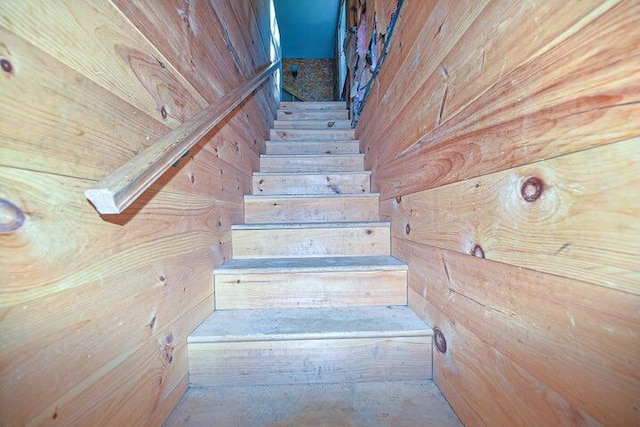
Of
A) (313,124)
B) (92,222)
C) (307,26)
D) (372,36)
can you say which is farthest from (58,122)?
(307,26)

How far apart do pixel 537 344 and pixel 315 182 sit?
4.81 feet

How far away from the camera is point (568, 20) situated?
0.39 meters

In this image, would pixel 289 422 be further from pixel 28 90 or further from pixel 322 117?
pixel 322 117

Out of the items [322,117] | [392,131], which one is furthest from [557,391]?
[322,117]

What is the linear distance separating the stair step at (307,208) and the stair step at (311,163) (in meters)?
0.54

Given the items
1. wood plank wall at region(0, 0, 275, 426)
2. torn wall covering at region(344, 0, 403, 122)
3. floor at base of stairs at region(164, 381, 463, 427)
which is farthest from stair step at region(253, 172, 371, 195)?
floor at base of stairs at region(164, 381, 463, 427)

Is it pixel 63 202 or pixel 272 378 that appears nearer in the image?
pixel 63 202

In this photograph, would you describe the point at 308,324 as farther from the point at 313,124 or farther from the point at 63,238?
the point at 313,124

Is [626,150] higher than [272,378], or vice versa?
[626,150]

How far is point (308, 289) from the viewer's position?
1072mm

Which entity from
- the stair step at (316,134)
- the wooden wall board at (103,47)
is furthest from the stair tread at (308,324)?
the stair step at (316,134)

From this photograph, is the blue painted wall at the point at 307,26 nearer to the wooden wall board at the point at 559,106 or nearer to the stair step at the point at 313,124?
the stair step at the point at 313,124

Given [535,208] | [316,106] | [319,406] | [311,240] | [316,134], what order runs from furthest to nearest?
[316,106]
[316,134]
[311,240]
[319,406]
[535,208]

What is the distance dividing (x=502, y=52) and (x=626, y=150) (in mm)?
340
